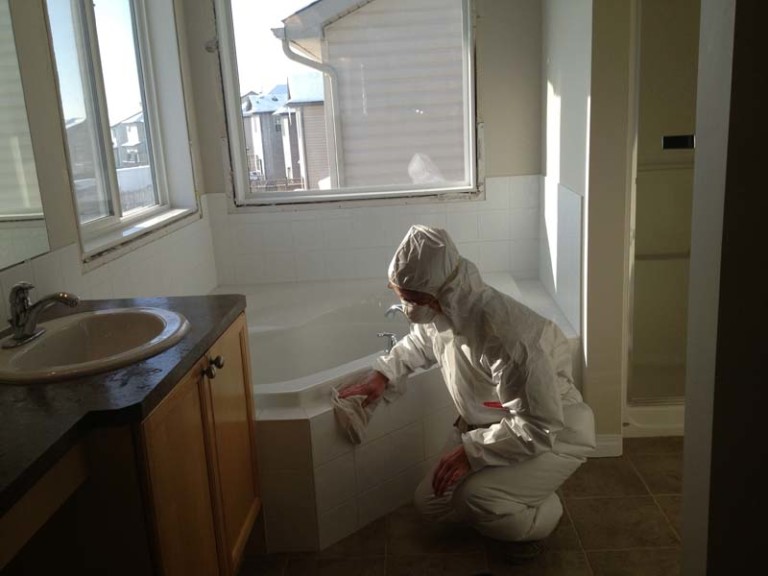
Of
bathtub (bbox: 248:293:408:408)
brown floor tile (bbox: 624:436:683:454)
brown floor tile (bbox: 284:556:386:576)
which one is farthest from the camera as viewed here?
bathtub (bbox: 248:293:408:408)

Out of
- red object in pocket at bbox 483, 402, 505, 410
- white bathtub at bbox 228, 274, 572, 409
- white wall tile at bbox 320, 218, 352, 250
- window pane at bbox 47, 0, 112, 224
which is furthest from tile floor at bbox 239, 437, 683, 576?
white wall tile at bbox 320, 218, 352, 250

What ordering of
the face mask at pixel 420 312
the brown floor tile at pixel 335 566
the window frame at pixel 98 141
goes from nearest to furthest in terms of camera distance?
the face mask at pixel 420 312 → the brown floor tile at pixel 335 566 → the window frame at pixel 98 141

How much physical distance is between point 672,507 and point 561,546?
47cm

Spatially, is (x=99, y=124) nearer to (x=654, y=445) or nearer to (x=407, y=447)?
(x=407, y=447)

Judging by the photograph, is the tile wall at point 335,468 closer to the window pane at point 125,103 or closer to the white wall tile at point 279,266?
the window pane at point 125,103

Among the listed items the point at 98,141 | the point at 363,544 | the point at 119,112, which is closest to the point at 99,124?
the point at 98,141

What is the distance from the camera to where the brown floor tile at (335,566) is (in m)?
2.12

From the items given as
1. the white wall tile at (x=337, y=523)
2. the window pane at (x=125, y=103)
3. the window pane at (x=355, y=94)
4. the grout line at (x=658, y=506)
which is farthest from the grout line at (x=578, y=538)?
the window pane at (x=125, y=103)

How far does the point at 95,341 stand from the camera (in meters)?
1.81

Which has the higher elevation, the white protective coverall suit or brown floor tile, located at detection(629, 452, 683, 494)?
the white protective coverall suit

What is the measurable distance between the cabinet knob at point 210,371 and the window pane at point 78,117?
1026 millimetres

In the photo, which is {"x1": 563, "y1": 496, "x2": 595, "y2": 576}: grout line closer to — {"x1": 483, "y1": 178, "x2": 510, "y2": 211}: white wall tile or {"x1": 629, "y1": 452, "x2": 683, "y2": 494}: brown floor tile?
{"x1": 629, "y1": 452, "x2": 683, "y2": 494}: brown floor tile

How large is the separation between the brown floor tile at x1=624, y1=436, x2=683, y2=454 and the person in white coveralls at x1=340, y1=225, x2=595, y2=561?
0.67m

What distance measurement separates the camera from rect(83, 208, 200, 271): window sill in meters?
2.26
